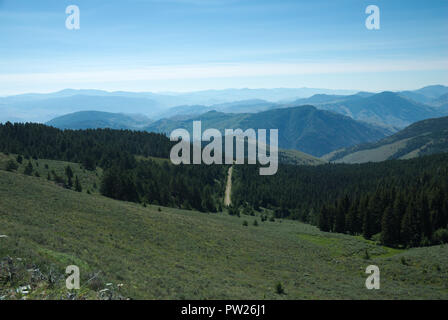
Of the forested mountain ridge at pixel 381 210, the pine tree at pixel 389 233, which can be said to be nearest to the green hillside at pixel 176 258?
the pine tree at pixel 389 233

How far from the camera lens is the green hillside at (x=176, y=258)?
Answer: 17984 millimetres

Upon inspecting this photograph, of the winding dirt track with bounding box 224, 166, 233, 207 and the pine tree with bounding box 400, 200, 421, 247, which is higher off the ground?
the pine tree with bounding box 400, 200, 421, 247

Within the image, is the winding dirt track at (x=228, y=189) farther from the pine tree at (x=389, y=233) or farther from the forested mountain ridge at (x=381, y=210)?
the pine tree at (x=389, y=233)

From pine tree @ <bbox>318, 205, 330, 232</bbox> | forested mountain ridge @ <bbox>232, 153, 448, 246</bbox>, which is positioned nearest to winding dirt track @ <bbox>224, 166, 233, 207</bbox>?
forested mountain ridge @ <bbox>232, 153, 448, 246</bbox>

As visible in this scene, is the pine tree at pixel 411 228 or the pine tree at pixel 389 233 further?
the pine tree at pixel 389 233

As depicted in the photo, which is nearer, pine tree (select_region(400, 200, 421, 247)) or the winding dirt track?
pine tree (select_region(400, 200, 421, 247))

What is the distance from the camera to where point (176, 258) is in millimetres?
28438

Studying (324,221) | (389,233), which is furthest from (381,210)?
(324,221)

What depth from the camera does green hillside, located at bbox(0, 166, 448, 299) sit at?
1798 centimetres

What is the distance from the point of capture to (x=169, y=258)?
2770 cm

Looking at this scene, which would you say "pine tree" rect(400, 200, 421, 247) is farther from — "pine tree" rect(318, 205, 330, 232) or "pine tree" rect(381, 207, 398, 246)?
"pine tree" rect(318, 205, 330, 232)
